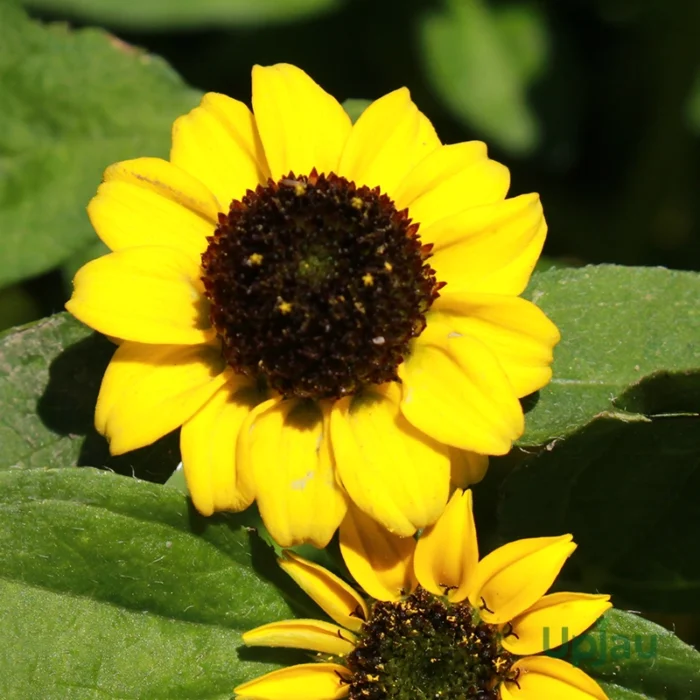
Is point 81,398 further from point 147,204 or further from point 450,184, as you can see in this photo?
point 450,184

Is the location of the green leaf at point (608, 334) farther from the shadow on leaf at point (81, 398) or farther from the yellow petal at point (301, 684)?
the shadow on leaf at point (81, 398)

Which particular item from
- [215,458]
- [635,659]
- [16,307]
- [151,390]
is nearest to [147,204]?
[151,390]

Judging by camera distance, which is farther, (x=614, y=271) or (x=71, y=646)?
(x=614, y=271)

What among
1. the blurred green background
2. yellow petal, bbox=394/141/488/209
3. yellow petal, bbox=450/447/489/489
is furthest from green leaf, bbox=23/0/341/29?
yellow petal, bbox=450/447/489/489

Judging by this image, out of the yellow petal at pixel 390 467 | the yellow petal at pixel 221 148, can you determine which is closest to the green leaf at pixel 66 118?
the yellow petal at pixel 221 148

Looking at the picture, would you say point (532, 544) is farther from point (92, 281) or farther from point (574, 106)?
point (574, 106)

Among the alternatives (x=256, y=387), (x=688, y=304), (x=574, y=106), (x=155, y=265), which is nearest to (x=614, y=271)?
(x=688, y=304)
